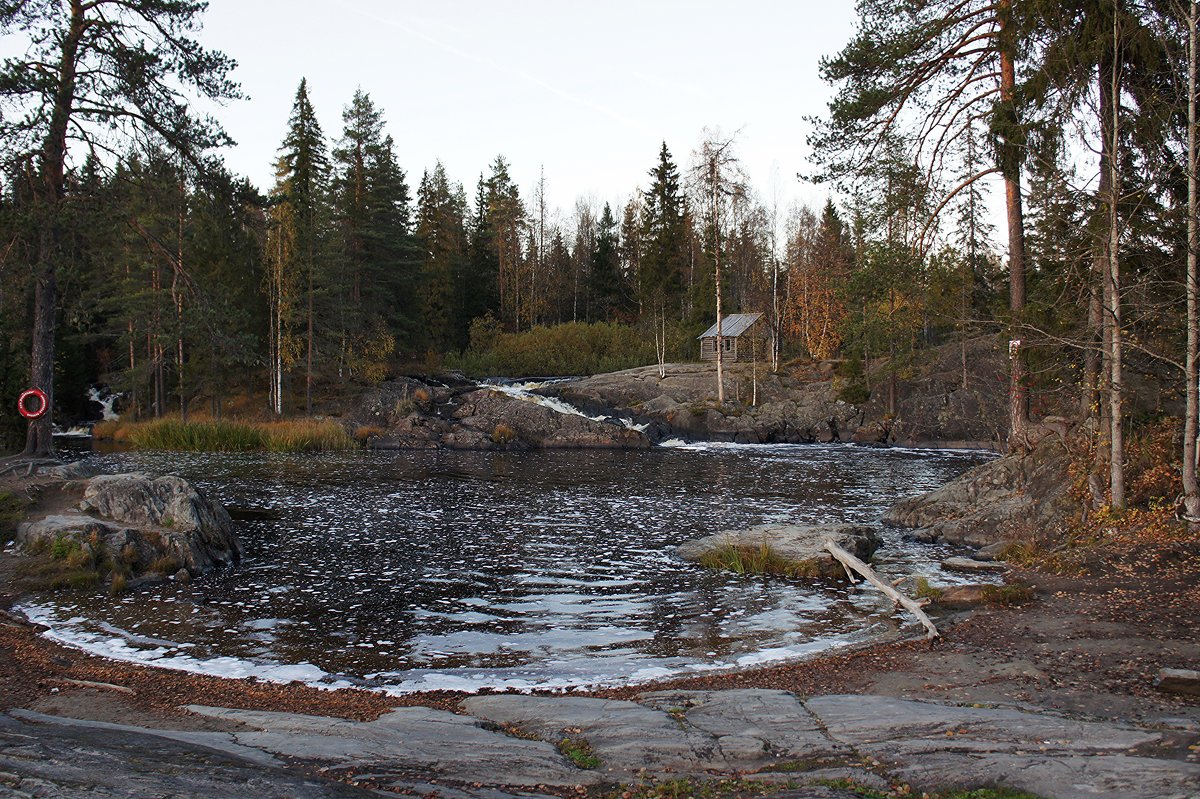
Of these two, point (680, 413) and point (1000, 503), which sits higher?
point (680, 413)

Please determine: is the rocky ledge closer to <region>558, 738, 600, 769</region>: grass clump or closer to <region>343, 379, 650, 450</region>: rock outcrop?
<region>558, 738, 600, 769</region>: grass clump

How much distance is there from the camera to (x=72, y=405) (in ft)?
149

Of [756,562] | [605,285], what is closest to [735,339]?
[605,285]

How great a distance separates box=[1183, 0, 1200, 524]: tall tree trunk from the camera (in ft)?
36.8

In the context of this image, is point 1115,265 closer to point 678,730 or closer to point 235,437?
point 678,730

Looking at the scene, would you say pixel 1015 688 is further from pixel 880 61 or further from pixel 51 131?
pixel 51 131

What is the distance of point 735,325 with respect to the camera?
5484 cm

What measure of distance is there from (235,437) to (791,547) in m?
26.8

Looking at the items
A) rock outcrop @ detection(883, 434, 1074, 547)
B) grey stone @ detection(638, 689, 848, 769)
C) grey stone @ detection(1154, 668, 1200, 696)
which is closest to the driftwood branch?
grey stone @ detection(1154, 668, 1200, 696)

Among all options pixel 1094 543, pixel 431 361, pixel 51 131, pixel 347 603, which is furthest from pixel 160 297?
pixel 1094 543

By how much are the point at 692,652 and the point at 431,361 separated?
47.1 meters

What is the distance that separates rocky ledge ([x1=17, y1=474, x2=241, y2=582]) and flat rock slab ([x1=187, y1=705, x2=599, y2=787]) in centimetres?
684

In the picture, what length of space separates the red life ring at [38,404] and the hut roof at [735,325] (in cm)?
4011

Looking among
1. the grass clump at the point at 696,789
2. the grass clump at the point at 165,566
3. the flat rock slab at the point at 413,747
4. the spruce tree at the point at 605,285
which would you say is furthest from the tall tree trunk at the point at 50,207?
the spruce tree at the point at 605,285
